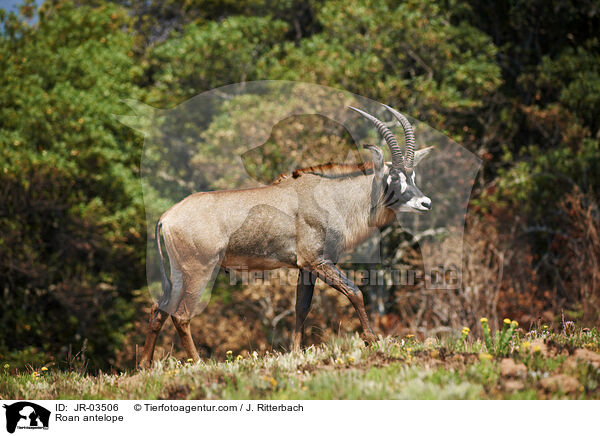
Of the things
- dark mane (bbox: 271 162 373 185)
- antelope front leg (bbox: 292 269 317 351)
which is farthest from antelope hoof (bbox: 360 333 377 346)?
dark mane (bbox: 271 162 373 185)

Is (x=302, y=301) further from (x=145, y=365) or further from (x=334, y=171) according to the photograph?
(x=145, y=365)

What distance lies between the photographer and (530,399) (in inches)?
199

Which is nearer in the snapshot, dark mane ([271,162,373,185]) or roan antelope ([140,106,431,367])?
roan antelope ([140,106,431,367])

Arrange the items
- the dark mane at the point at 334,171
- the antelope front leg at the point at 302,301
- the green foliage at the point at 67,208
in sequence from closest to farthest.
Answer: the antelope front leg at the point at 302,301 → the dark mane at the point at 334,171 → the green foliage at the point at 67,208

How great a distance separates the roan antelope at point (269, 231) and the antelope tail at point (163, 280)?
1 cm

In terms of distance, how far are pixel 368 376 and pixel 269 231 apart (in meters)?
1.80

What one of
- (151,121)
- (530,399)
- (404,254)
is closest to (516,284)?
(404,254)

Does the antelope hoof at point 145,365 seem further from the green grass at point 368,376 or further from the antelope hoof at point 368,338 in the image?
the antelope hoof at point 368,338

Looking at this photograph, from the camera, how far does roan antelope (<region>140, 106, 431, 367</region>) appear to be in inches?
251

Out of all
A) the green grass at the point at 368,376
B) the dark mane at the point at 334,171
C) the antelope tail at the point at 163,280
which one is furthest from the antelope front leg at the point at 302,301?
the antelope tail at the point at 163,280
